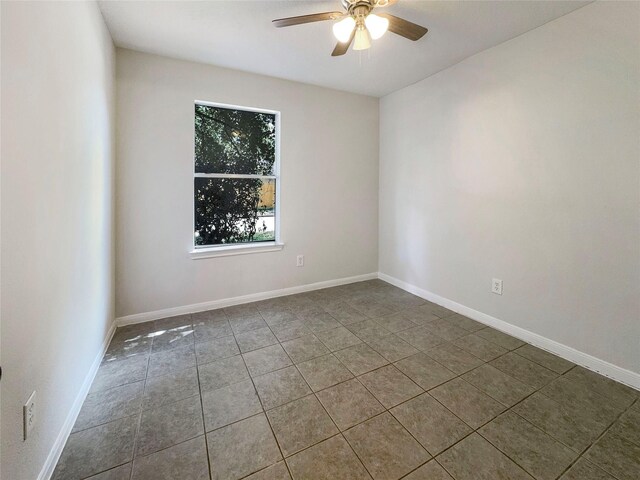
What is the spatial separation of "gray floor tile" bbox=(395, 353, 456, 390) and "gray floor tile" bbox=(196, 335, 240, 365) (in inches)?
51.3

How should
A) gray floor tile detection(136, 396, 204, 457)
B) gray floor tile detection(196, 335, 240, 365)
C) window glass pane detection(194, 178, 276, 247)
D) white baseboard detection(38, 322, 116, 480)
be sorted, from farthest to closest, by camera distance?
window glass pane detection(194, 178, 276, 247)
gray floor tile detection(196, 335, 240, 365)
gray floor tile detection(136, 396, 204, 457)
white baseboard detection(38, 322, 116, 480)

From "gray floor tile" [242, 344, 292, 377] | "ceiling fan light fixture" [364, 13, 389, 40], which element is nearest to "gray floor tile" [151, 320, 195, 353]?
"gray floor tile" [242, 344, 292, 377]

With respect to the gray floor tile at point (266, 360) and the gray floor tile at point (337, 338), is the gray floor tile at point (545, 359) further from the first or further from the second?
the gray floor tile at point (266, 360)

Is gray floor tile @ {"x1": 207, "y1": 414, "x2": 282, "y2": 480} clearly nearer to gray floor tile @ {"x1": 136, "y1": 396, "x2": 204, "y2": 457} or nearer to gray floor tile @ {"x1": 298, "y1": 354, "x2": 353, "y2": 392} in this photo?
gray floor tile @ {"x1": 136, "y1": 396, "x2": 204, "y2": 457}

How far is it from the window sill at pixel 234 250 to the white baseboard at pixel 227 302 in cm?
51

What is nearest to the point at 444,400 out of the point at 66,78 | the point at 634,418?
the point at 634,418

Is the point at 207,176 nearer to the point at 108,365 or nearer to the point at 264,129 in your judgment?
the point at 264,129

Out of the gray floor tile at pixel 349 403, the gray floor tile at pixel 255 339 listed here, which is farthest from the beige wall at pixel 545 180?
the gray floor tile at pixel 255 339

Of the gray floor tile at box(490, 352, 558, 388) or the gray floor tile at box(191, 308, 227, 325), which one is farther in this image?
the gray floor tile at box(191, 308, 227, 325)

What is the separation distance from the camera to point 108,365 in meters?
2.08

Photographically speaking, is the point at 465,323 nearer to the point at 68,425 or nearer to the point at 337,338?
the point at 337,338

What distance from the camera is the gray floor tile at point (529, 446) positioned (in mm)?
1299

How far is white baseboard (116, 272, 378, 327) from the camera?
9.06 ft

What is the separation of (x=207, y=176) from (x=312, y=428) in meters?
2.54
